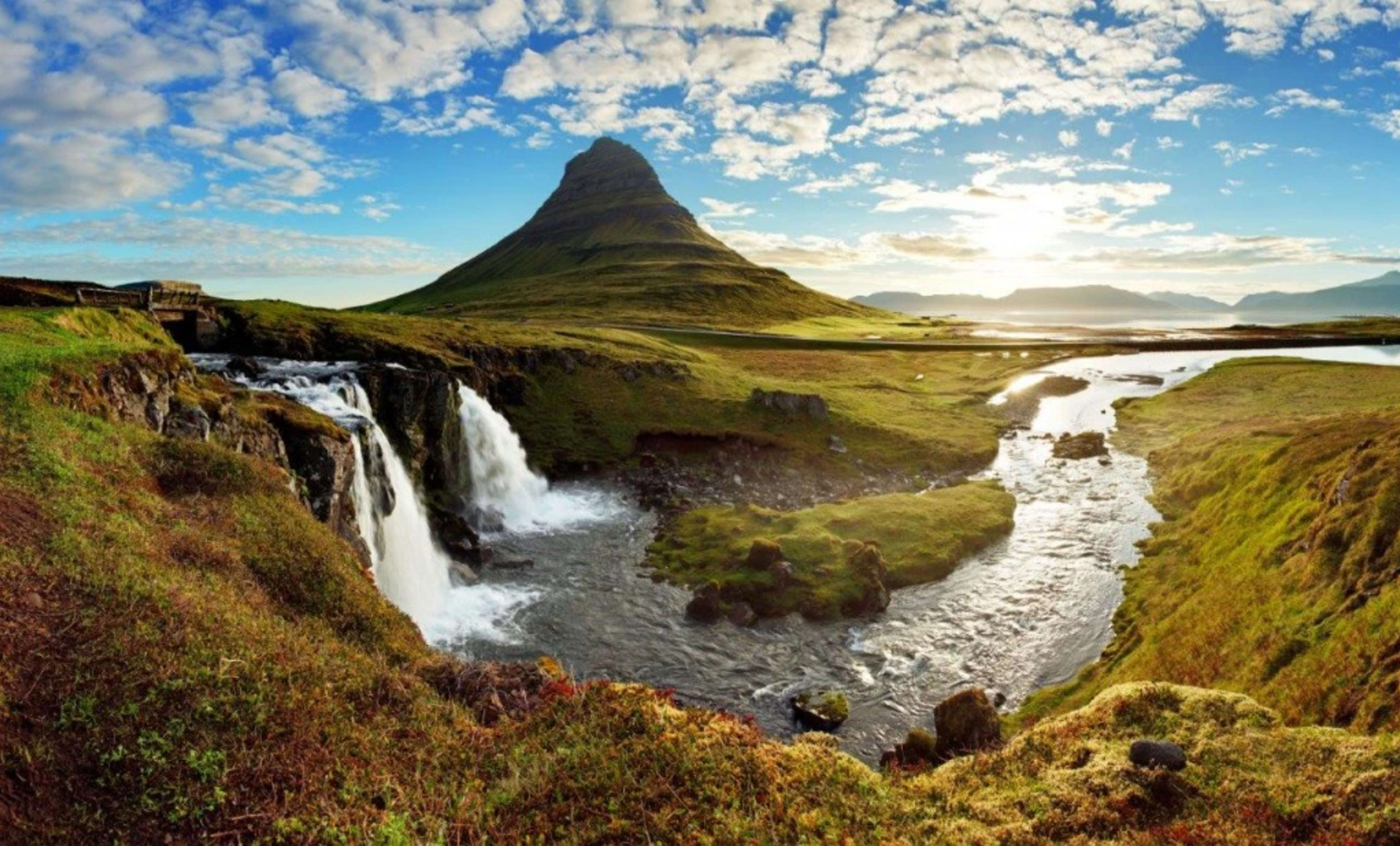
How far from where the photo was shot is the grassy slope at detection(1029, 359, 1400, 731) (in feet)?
57.8

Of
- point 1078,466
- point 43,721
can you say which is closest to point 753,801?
point 43,721

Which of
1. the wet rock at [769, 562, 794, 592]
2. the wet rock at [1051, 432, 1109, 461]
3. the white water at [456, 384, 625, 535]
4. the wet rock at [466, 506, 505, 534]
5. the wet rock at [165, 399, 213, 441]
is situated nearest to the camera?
the wet rock at [165, 399, 213, 441]

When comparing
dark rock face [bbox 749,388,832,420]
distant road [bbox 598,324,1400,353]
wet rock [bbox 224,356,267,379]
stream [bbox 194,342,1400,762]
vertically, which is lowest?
stream [bbox 194,342,1400,762]

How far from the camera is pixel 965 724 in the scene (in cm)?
2392

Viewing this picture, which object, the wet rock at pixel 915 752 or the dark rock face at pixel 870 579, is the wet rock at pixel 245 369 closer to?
the dark rock face at pixel 870 579

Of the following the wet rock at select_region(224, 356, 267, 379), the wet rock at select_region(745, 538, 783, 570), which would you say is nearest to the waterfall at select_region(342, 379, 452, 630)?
the wet rock at select_region(224, 356, 267, 379)

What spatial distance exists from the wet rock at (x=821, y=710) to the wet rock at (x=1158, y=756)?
14890mm

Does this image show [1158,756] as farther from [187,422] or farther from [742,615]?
[187,422]

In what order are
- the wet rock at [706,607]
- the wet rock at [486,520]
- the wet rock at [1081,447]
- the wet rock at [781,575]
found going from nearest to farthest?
the wet rock at [706,607] → the wet rock at [781,575] → the wet rock at [486,520] → the wet rock at [1081,447]

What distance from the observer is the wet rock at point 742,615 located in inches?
1447

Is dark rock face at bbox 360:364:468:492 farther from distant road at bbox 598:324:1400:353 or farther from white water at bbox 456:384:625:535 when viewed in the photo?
distant road at bbox 598:324:1400:353

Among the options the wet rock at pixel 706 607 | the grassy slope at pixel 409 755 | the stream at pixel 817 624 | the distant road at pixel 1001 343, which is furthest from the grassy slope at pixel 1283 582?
the distant road at pixel 1001 343

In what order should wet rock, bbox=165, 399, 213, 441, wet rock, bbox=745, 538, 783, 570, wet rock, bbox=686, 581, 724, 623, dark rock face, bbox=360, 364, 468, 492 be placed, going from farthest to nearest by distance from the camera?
1. dark rock face, bbox=360, 364, 468, 492
2. wet rock, bbox=745, 538, 783, 570
3. wet rock, bbox=686, 581, 724, 623
4. wet rock, bbox=165, 399, 213, 441

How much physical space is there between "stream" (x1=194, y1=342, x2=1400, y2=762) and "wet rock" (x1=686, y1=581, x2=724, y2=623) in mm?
639
